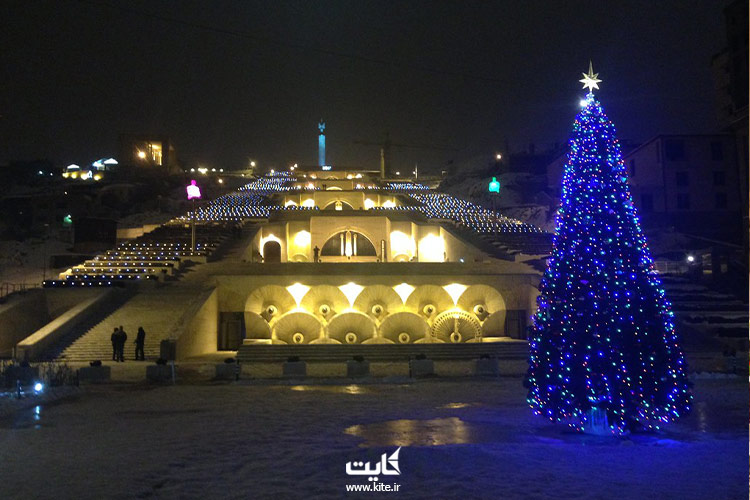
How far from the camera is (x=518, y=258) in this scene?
1040 inches

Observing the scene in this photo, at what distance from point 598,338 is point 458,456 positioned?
8.50 ft

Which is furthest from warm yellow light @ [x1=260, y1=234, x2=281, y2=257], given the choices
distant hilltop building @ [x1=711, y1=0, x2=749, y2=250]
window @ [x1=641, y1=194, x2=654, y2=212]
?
distant hilltop building @ [x1=711, y1=0, x2=749, y2=250]

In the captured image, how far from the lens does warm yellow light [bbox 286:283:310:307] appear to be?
22.5 metres

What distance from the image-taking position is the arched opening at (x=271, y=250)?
36594mm

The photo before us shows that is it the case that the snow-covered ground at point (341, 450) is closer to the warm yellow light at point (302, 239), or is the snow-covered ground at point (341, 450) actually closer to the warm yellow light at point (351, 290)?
the warm yellow light at point (351, 290)

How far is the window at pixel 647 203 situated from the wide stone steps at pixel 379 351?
25590 mm

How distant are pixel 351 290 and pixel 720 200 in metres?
27.5

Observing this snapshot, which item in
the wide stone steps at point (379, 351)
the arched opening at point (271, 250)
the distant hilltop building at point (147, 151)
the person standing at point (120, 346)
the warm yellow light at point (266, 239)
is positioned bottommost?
the wide stone steps at point (379, 351)

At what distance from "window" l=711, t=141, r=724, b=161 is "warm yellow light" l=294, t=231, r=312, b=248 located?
25.1m

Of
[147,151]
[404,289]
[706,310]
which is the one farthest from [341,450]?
[147,151]

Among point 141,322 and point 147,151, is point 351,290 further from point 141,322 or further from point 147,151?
point 147,151

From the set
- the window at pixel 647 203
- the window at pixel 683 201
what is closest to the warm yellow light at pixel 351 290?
the window at pixel 647 203

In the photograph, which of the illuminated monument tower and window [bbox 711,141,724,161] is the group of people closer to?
window [bbox 711,141,724,161]

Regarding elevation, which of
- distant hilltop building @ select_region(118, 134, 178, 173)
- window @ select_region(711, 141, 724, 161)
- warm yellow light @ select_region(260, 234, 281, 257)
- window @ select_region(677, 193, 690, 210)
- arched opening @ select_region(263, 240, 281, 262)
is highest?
distant hilltop building @ select_region(118, 134, 178, 173)
